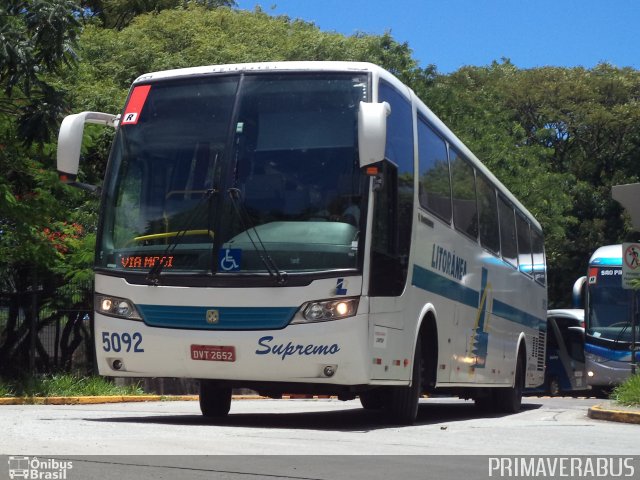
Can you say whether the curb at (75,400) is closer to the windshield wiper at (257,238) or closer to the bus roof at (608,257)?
the windshield wiper at (257,238)

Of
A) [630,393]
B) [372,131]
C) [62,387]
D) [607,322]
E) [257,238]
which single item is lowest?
[62,387]

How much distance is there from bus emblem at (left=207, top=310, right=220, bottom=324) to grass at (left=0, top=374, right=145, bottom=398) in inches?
311

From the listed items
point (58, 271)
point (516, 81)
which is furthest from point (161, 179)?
point (516, 81)

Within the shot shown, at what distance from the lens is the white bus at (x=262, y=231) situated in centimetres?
1071

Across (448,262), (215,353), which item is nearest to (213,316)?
(215,353)

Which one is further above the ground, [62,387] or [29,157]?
[29,157]

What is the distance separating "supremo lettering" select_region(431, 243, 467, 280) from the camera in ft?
43.4

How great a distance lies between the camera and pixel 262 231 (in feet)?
35.4

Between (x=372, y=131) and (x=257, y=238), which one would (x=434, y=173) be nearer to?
(x=372, y=131)

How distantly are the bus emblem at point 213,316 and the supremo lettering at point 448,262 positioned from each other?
314 centimetres

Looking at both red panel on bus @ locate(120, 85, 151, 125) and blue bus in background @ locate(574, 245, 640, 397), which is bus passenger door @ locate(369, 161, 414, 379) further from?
blue bus in background @ locate(574, 245, 640, 397)

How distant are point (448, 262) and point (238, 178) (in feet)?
12.5

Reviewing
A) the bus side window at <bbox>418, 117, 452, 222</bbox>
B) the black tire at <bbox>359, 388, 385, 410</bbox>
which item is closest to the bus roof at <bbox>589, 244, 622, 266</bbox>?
the black tire at <bbox>359, 388, 385, 410</bbox>

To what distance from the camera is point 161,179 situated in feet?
37.0
